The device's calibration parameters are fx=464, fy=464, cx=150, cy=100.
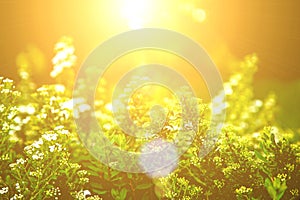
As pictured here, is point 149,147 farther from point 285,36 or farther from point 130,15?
point 285,36

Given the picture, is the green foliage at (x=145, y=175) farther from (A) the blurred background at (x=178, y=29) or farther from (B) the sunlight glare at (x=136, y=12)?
(A) the blurred background at (x=178, y=29)

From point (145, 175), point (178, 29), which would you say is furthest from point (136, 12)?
point (145, 175)

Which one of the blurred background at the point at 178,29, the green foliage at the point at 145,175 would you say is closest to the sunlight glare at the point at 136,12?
the blurred background at the point at 178,29

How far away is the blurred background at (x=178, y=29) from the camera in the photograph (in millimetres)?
6719

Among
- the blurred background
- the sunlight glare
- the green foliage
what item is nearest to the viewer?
the green foliage

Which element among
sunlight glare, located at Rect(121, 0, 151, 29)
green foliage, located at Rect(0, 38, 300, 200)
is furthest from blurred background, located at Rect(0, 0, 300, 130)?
green foliage, located at Rect(0, 38, 300, 200)

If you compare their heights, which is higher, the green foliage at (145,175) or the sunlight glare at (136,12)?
the sunlight glare at (136,12)

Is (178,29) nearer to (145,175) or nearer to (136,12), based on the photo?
(136,12)

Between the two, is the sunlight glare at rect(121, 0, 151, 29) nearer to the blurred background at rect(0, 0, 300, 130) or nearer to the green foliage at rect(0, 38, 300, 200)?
the blurred background at rect(0, 0, 300, 130)

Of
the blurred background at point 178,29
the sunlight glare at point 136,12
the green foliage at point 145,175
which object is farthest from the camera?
the blurred background at point 178,29

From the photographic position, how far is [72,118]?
13.8 feet

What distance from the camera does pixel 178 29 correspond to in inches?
281

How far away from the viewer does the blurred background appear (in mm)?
6719

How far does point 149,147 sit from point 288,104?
3473mm
